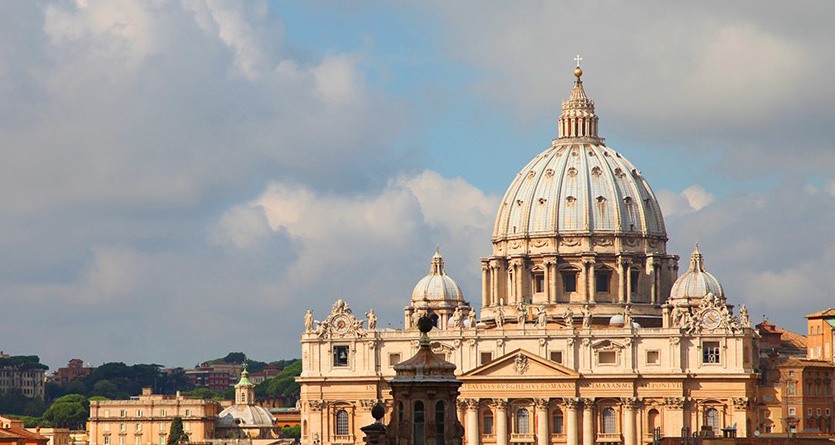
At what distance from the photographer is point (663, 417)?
565 feet

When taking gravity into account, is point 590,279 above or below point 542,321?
above

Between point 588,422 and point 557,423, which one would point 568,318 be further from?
point 588,422

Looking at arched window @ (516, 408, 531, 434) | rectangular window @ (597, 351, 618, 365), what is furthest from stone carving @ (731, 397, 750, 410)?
arched window @ (516, 408, 531, 434)

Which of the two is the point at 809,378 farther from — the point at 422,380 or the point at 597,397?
the point at 422,380

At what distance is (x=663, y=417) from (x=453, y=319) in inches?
971

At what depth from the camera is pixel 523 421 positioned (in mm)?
176125

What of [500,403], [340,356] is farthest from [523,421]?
[340,356]

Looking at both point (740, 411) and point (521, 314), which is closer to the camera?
point (740, 411)

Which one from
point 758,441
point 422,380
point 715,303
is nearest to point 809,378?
point 715,303

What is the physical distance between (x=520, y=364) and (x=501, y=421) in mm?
4434

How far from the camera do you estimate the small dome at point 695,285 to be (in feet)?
623

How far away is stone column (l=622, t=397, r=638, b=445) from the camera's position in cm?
17225

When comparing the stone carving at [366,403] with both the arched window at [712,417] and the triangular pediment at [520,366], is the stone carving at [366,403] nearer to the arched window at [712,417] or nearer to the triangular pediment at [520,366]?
the triangular pediment at [520,366]

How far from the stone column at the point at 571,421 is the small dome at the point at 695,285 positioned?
63.9 feet
